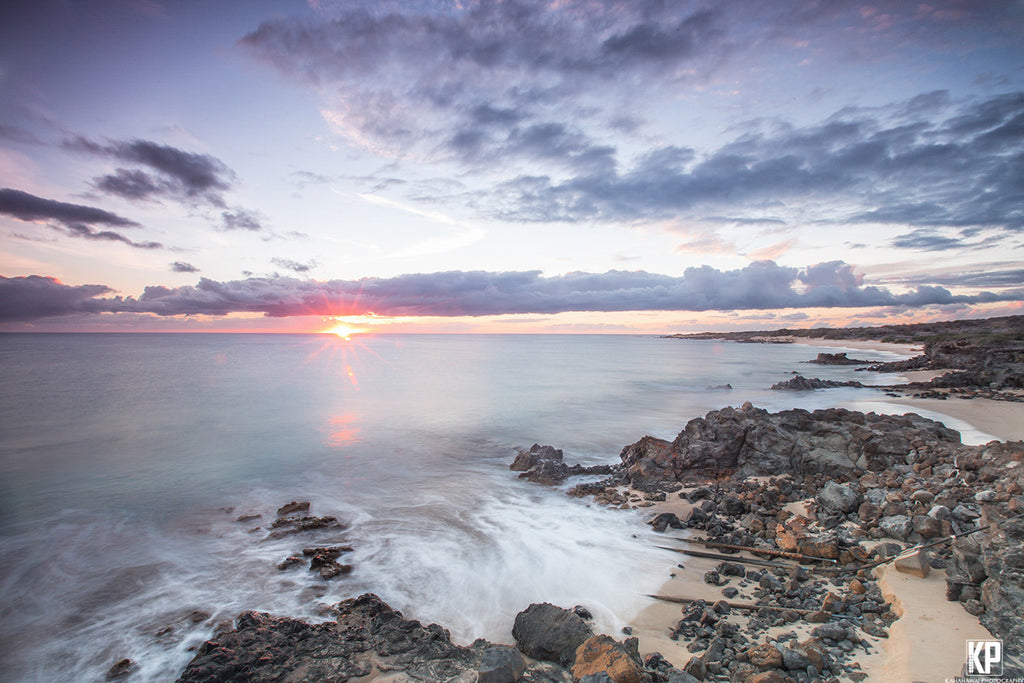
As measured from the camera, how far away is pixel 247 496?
571 inches

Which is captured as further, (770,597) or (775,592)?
(775,592)

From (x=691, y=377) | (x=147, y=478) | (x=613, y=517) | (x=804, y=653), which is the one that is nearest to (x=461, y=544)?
(x=613, y=517)

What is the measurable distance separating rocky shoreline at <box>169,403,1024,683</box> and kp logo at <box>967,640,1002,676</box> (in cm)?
13

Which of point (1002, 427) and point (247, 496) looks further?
point (1002, 427)

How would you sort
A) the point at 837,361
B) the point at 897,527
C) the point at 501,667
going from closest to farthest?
the point at 501,667
the point at 897,527
the point at 837,361

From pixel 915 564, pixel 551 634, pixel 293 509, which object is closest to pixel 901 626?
pixel 915 564

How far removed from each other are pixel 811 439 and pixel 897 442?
1985 mm

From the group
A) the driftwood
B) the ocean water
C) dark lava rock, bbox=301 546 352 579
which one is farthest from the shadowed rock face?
dark lava rock, bbox=301 546 352 579

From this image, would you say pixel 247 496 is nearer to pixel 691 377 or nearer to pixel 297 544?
pixel 297 544

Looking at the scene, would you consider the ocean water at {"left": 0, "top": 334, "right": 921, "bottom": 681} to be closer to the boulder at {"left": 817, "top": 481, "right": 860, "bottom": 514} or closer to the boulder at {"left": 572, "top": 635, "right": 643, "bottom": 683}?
the boulder at {"left": 572, "top": 635, "right": 643, "bottom": 683}

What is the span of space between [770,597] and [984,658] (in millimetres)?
2357

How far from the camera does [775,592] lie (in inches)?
276

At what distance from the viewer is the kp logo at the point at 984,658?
469 centimetres

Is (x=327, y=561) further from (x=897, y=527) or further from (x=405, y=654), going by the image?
(x=897, y=527)
